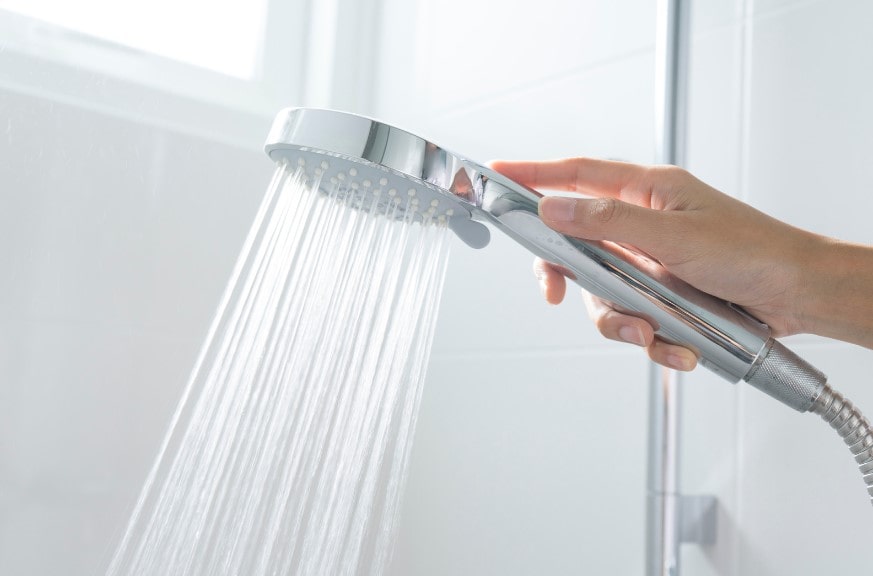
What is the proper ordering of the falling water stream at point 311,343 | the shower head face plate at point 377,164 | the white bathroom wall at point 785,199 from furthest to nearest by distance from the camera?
the white bathroom wall at point 785,199
the falling water stream at point 311,343
the shower head face plate at point 377,164

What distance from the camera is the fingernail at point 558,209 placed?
1.79ft

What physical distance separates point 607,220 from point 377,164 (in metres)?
0.14

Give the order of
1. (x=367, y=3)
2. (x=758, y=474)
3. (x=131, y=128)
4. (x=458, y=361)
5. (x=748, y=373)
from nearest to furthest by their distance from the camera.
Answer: (x=748, y=373), (x=758, y=474), (x=131, y=128), (x=458, y=361), (x=367, y=3)

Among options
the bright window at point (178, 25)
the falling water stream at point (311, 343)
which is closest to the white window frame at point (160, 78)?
the bright window at point (178, 25)

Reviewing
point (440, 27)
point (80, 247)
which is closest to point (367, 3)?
point (440, 27)

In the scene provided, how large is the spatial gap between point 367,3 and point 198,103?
1.17 ft

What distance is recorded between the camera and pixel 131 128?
1.03 m

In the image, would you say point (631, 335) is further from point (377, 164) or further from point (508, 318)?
Result: point (508, 318)

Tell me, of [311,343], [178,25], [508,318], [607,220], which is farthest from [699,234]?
[178,25]

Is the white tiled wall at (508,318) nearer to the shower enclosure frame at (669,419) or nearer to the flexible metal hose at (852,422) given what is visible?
the shower enclosure frame at (669,419)

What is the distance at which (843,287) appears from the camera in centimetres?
60

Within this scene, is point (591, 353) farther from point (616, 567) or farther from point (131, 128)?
point (131, 128)

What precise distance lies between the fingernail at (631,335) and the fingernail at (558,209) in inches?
6.2

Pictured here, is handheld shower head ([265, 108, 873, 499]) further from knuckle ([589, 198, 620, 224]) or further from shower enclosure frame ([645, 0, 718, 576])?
shower enclosure frame ([645, 0, 718, 576])
